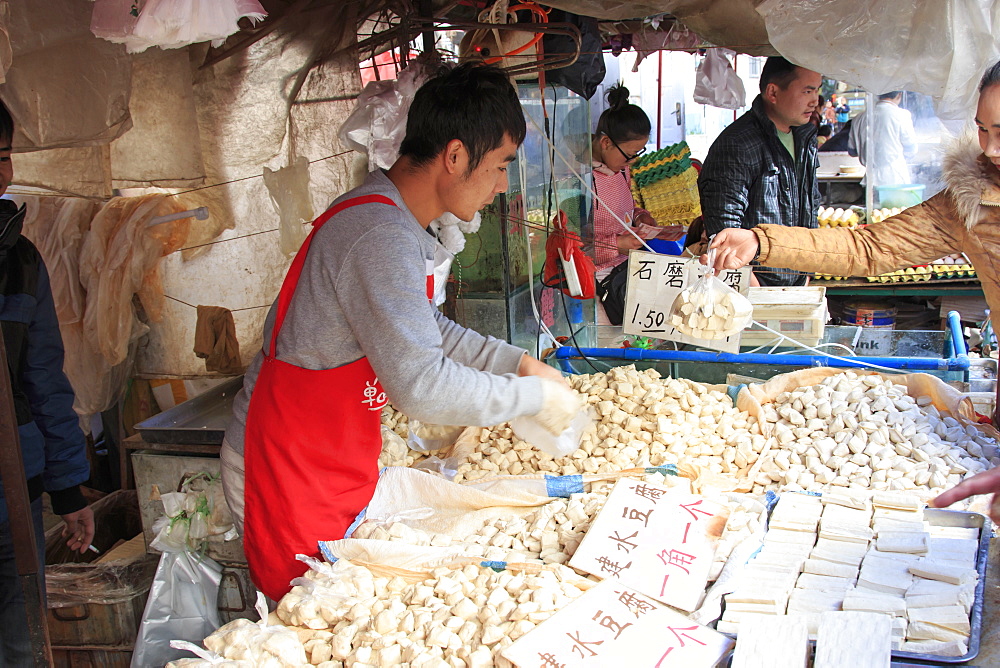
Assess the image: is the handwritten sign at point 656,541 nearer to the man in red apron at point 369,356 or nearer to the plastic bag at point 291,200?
the man in red apron at point 369,356

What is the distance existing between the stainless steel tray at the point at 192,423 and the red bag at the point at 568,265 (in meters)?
1.43

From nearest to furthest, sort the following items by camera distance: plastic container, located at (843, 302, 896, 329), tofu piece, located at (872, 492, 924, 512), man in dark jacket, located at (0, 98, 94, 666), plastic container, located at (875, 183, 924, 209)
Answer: tofu piece, located at (872, 492, 924, 512) < man in dark jacket, located at (0, 98, 94, 666) < plastic container, located at (843, 302, 896, 329) < plastic container, located at (875, 183, 924, 209)

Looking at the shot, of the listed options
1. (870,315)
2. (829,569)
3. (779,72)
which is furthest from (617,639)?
(870,315)

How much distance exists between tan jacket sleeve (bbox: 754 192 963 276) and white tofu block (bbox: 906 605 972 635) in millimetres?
1304

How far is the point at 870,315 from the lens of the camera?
5980mm

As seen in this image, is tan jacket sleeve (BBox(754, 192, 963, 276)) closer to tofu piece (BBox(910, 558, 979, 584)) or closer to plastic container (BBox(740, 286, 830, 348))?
plastic container (BBox(740, 286, 830, 348))

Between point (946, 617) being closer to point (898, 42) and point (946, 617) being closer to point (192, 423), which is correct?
point (898, 42)

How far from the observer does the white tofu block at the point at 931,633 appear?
137cm

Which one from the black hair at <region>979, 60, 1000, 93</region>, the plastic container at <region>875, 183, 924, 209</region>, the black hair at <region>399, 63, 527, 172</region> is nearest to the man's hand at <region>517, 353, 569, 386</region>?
the black hair at <region>399, 63, 527, 172</region>

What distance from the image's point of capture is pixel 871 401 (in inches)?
101

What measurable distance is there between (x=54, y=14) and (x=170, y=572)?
1688mm

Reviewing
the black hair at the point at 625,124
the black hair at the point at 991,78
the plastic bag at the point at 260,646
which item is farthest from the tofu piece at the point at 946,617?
the black hair at the point at 625,124

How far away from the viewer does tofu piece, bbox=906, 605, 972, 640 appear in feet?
4.55

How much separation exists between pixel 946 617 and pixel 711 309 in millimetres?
1111
